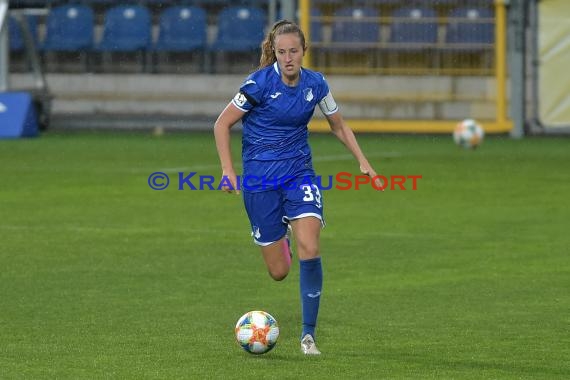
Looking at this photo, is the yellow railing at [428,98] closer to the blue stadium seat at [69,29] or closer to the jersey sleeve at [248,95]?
the blue stadium seat at [69,29]

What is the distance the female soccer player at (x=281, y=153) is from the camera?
8.55m

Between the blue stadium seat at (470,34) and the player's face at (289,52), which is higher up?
the player's face at (289,52)

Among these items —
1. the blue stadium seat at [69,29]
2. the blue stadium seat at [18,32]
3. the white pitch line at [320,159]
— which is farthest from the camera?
the blue stadium seat at [18,32]

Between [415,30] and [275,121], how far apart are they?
1918 centimetres

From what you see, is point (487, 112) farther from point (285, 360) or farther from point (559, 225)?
point (285, 360)

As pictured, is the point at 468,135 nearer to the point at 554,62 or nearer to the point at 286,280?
the point at 554,62

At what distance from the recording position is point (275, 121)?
28.8 feet

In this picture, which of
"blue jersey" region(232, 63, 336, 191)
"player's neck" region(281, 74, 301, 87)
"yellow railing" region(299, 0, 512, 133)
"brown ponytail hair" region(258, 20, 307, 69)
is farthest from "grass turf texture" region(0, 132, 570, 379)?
"yellow railing" region(299, 0, 512, 133)

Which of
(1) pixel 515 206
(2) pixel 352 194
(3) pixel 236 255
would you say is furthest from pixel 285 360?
(2) pixel 352 194

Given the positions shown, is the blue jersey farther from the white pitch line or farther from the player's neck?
the white pitch line

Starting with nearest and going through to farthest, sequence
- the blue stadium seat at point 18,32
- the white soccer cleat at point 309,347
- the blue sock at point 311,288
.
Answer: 1. the white soccer cleat at point 309,347
2. the blue sock at point 311,288
3. the blue stadium seat at point 18,32

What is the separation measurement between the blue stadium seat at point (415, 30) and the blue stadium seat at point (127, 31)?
5.11m

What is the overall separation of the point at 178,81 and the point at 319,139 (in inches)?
153

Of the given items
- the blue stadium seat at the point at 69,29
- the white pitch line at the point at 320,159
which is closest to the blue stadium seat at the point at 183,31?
the blue stadium seat at the point at 69,29
